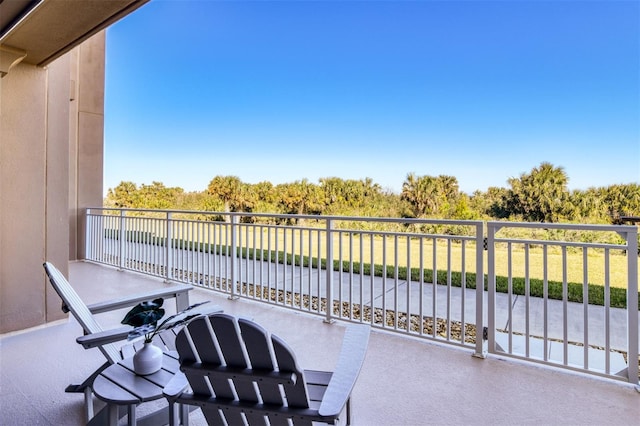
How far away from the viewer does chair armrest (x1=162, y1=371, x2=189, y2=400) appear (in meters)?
1.24

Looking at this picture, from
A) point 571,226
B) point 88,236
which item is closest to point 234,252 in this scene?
point 571,226

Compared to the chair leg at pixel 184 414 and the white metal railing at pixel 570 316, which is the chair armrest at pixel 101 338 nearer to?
the chair leg at pixel 184 414

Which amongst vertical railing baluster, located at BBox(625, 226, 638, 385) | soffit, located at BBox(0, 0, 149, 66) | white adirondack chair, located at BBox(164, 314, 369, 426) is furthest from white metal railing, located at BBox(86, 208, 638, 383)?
soffit, located at BBox(0, 0, 149, 66)

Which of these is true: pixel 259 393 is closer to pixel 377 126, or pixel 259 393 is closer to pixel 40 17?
pixel 40 17

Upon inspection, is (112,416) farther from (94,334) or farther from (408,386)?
(408,386)

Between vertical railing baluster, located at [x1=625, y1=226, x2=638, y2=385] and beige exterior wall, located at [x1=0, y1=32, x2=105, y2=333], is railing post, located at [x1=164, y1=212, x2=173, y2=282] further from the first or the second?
vertical railing baluster, located at [x1=625, y1=226, x2=638, y2=385]

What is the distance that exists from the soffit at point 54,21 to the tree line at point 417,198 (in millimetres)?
12401

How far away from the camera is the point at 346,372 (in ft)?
4.17

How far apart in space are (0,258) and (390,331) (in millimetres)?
3462

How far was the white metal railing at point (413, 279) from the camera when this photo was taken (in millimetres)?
2461

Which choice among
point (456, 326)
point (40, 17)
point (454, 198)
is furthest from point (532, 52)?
point (40, 17)

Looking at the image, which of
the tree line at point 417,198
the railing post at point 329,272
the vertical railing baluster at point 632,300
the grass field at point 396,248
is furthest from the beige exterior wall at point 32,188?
the tree line at point 417,198

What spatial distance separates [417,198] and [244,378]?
46.2 feet

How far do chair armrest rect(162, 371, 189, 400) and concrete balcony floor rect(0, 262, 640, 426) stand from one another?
73 cm
